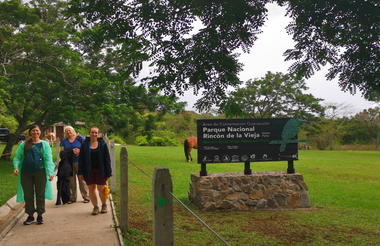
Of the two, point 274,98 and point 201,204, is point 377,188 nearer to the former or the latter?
point 201,204

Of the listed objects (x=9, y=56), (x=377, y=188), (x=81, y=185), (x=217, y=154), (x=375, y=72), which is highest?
(x=9, y=56)

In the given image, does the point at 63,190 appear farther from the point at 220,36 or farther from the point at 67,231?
the point at 220,36

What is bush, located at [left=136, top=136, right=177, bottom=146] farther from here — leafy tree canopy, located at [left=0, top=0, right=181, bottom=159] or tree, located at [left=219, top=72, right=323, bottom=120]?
leafy tree canopy, located at [left=0, top=0, right=181, bottom=159]

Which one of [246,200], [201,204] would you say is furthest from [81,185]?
[246,200]

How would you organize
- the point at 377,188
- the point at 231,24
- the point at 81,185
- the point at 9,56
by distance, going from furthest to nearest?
the point at 9,56 → the point at 377,188 → the point at 81,185 → the point at 231,24

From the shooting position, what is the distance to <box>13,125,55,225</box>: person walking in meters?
6.18

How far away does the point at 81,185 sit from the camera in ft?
27.3

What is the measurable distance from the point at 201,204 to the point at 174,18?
5.60m

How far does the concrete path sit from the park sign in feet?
9.55

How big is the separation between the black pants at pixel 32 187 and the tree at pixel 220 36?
3.19 meters

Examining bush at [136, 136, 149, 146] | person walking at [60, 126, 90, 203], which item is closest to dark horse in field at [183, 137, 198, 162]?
person walking at [60, 126, 90, 203]

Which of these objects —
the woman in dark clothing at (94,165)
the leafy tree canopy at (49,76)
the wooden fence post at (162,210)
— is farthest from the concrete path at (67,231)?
the leafy tree canopy at (49,76)

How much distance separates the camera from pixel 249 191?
8945mm

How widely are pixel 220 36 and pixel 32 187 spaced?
4280 mm
